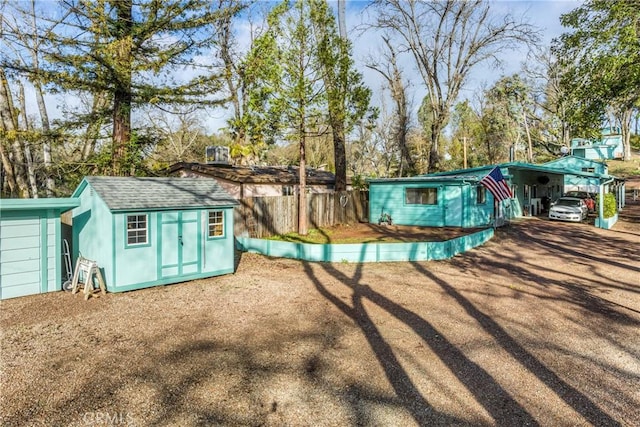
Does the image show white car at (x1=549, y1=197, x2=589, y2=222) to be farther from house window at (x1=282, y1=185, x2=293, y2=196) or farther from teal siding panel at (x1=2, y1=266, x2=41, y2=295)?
teal siding panel at (x1=2, y1=266, x2=41, y2=295)

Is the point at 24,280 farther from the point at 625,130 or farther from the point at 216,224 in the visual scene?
the point at 625,130

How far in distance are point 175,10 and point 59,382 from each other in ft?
43.1

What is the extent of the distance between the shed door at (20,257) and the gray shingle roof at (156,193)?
5.74 feet

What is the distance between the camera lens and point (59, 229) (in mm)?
9109

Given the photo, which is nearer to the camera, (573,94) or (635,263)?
(635,263)

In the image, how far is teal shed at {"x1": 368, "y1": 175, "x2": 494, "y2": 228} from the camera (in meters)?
19.5

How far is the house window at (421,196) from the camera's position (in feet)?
65.9

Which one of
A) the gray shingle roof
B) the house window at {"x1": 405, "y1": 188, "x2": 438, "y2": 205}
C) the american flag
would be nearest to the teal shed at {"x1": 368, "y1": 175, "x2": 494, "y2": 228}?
the house window at {"x1": 405, "y1": 188, "x2": 438, "y2": 205}

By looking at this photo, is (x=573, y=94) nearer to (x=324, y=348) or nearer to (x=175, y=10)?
(x=324, y=348)

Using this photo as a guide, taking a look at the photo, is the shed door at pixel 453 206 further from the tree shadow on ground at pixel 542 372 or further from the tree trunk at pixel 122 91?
the tree trunk at pixel 122 91

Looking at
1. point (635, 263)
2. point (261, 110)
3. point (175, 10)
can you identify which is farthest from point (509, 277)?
point (175, 10)

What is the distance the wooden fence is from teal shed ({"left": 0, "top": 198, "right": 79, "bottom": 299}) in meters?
6.58

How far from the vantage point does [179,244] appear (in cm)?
957

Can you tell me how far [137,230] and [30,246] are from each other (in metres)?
2.47
